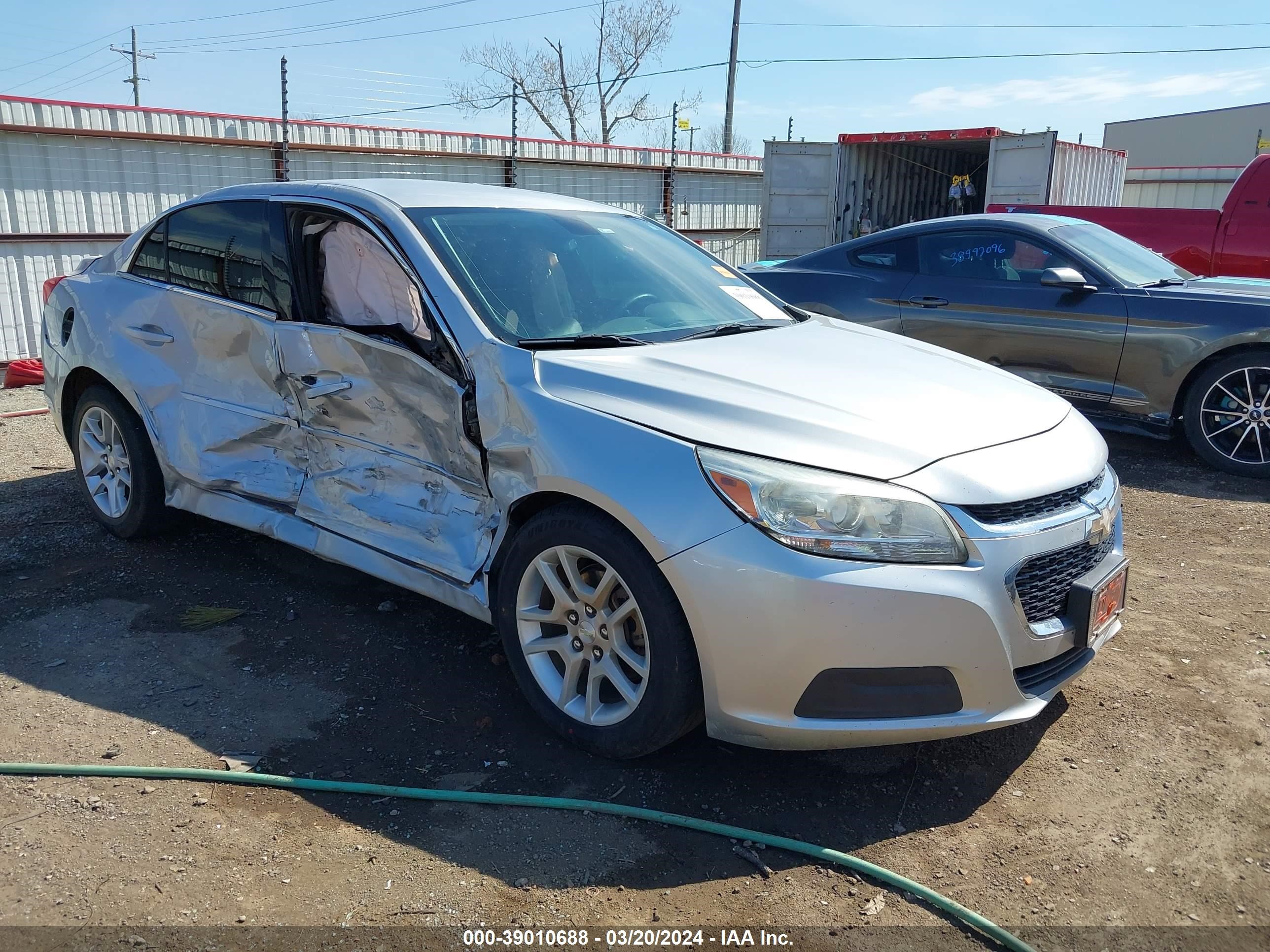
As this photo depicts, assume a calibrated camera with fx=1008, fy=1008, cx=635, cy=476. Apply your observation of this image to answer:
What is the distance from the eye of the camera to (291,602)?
14.0 ft

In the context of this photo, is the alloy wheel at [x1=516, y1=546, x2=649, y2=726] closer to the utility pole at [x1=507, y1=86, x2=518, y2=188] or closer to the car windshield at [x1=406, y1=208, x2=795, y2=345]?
→ the car windshield at [x1=406, y1=208, x2=795, y2=345]

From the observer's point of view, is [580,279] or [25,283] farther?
[25,283]

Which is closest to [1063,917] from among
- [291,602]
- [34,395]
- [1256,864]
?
[1256,864]

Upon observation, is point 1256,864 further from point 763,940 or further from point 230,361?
point 230,361

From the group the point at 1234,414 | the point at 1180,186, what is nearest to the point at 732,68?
the point at 1180,186

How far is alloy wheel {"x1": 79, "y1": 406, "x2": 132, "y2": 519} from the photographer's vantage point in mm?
4734

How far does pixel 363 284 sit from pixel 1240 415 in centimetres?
530

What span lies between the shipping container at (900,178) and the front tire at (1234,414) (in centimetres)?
703

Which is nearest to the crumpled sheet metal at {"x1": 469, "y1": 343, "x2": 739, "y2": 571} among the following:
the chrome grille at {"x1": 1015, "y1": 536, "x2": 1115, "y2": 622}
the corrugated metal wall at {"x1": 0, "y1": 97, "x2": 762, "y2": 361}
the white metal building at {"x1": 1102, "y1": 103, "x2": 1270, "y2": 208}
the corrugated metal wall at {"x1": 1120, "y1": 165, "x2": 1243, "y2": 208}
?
the chrome grille at {"x1": 1015, "y1": 536, "x2": 1115, "y2": 622}

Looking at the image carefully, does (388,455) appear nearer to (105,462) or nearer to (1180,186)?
(105,462)

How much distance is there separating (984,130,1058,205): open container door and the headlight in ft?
35.5

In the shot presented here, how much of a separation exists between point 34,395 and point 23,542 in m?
4.78

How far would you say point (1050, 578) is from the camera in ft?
9.18

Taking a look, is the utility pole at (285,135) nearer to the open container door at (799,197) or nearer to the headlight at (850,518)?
the open container door at (799,197)
